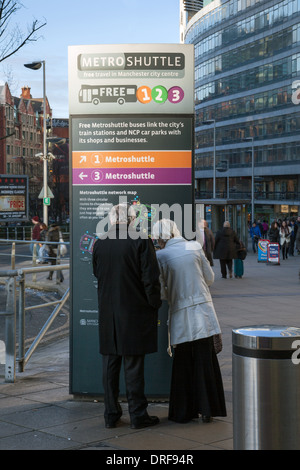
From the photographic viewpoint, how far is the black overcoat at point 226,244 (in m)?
20.8

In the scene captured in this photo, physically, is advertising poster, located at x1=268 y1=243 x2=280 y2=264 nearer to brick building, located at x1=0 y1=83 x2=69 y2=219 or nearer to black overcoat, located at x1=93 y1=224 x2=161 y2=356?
black overcoat, located at x1=93 y1=224 x2=161 y2=356

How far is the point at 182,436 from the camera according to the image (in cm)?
553

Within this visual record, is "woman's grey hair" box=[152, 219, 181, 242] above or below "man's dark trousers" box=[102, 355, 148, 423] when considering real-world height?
above

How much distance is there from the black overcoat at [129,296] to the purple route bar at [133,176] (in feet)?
2.85

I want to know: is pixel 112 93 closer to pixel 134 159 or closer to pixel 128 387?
pixel 134 159

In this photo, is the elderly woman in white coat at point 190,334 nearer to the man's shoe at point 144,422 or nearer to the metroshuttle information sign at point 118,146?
the man's shoe at point 144,422

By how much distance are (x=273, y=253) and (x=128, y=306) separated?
22.4 meters

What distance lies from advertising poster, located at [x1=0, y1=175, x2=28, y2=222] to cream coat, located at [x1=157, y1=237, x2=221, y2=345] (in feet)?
154

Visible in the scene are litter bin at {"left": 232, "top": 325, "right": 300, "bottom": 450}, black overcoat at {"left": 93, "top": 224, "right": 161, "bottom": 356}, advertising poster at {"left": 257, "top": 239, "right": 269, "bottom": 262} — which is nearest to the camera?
litter bin at {"left": 232, "top": 325, "right": 300, "bottom": 450}

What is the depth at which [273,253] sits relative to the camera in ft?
90.6

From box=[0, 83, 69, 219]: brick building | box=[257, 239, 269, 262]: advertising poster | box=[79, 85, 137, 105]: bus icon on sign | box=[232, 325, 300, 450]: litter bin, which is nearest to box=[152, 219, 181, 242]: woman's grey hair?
box=[79, 85, 137, 105]: bus icon on sign

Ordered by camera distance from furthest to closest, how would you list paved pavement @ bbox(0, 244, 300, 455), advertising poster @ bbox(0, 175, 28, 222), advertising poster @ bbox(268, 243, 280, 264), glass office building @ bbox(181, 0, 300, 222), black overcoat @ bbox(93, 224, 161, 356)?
glass office building @ bbox(181, 0, 300, 222) < advertising poster @ bbox(0, 175, 28, 222) < advertising poster @ bbox(268, 243, 280, 264) < black overcoat @ bbox(93, 224, 161, 356) < paved pavement @ bbox(0, 244, 300, 455)

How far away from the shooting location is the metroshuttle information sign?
21.6ft

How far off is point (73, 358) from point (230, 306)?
27.1 feet
